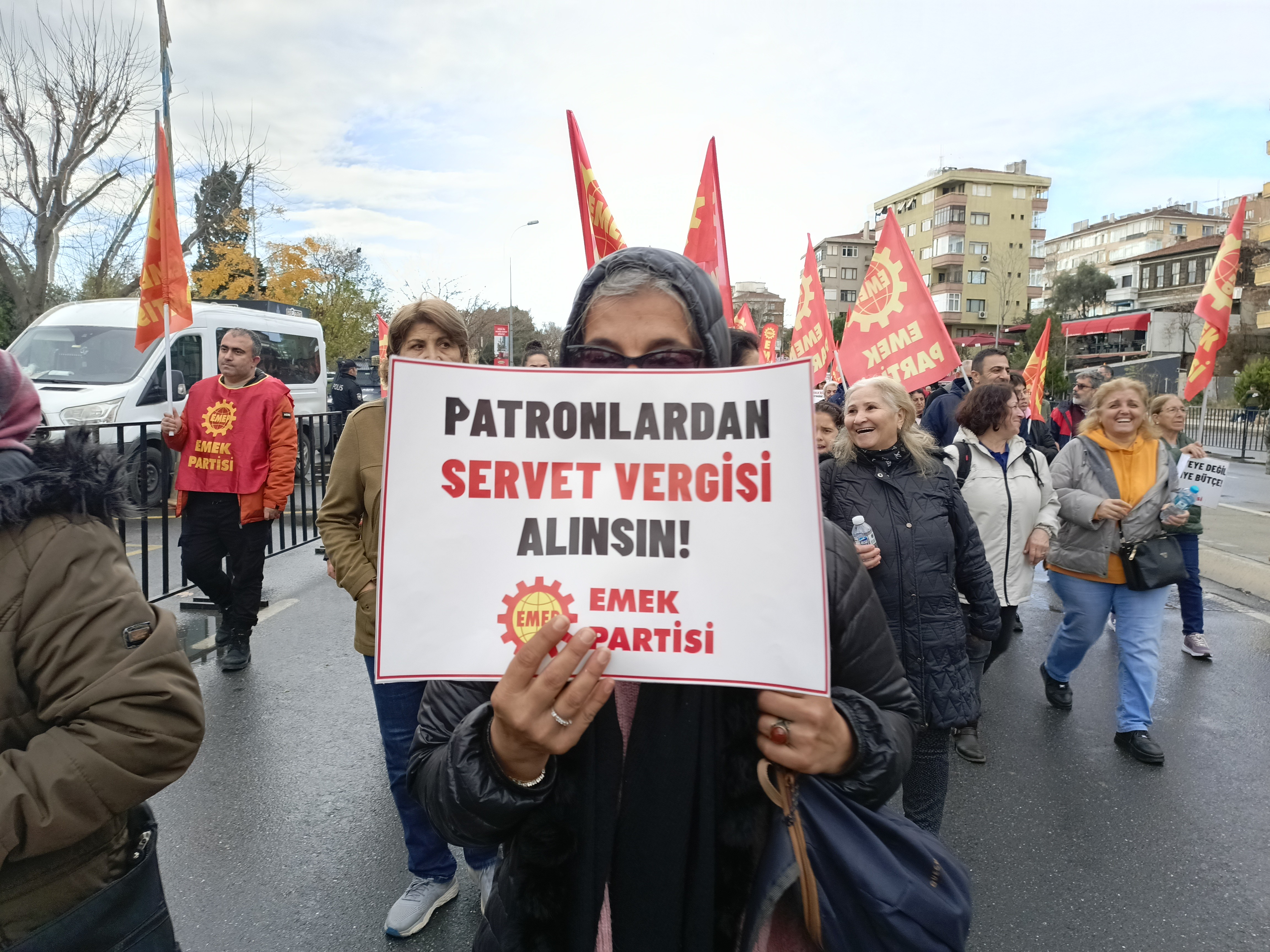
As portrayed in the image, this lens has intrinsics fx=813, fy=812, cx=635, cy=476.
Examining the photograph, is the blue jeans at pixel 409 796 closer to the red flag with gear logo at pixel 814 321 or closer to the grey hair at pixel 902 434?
the grey hair at pixel 902 434

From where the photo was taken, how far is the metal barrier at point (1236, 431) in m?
21.6

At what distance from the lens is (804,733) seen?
115cm

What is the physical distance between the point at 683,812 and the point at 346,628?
18.1ft

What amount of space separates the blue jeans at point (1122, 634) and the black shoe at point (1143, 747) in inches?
1.5

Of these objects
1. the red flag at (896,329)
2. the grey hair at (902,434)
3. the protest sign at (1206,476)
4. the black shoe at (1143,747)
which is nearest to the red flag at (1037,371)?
the protest sign at (1206,476)

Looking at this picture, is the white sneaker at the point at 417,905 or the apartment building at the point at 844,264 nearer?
the white sneaker at the point at 417,905

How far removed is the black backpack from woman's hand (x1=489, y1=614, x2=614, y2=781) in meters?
3.91

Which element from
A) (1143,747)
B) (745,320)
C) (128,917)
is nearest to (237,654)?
(128,917)

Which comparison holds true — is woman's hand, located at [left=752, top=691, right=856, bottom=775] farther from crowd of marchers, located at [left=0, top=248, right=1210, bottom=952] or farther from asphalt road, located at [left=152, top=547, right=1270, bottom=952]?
asphalt road, located at [left=152, top=547, right=1270, bottom=952]

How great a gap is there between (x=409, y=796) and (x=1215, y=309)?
325 inches

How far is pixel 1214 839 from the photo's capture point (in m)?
3.46

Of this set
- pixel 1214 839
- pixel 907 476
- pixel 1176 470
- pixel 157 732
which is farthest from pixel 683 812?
pixel 1176 470

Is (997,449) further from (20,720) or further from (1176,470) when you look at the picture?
(20,720)

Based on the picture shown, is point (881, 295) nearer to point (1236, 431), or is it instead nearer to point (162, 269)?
point (162, 269)
